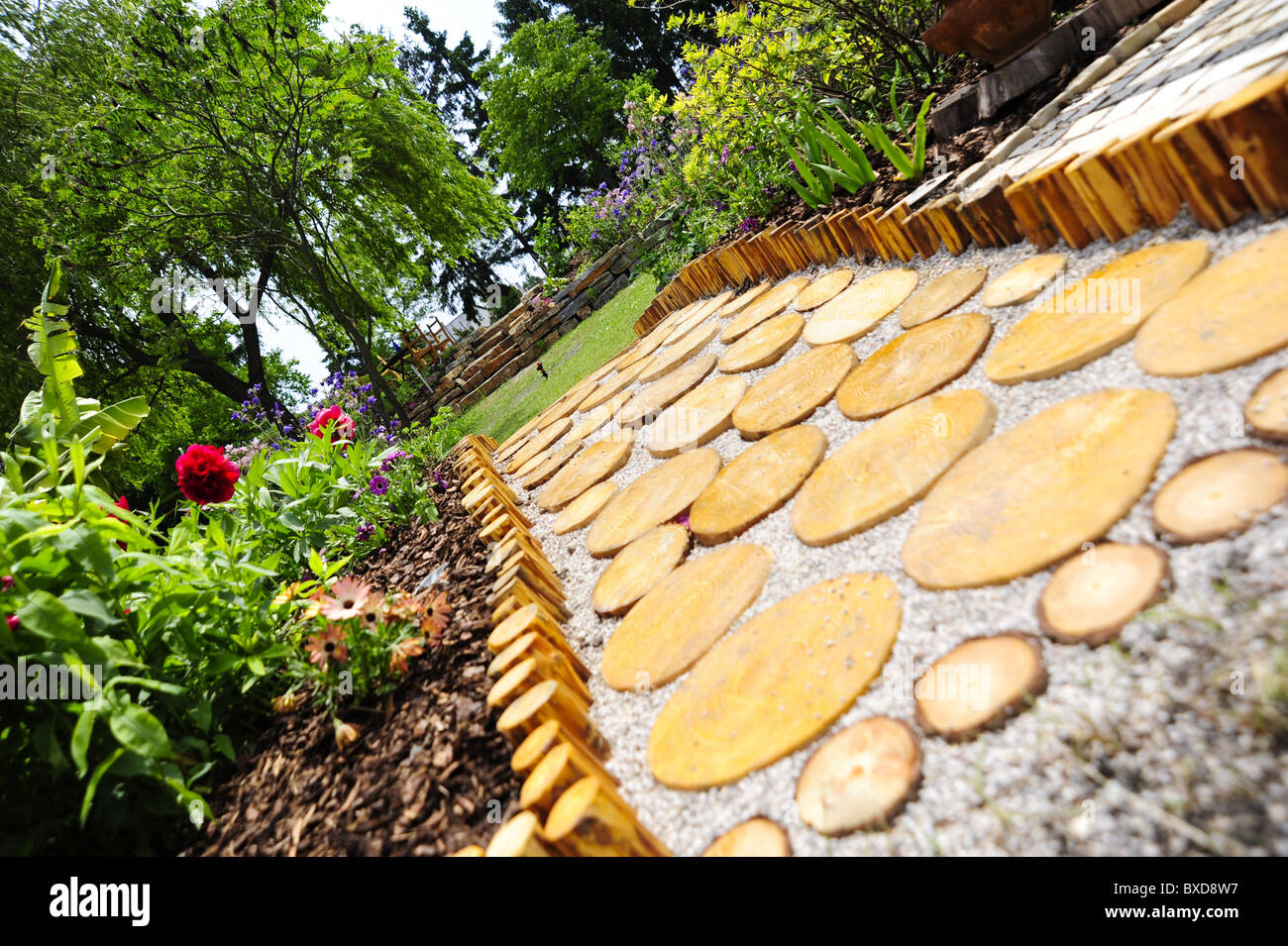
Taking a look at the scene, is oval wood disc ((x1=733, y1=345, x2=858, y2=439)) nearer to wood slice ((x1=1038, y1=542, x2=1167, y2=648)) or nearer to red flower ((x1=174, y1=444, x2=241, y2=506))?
wood slice ((x1=1038, y1=542, x2=1167, y2=648))

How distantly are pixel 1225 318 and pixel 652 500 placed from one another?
6.40ft

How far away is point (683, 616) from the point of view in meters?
2.02

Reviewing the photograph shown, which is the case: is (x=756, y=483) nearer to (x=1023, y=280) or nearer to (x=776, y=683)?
(x=776, y=683)

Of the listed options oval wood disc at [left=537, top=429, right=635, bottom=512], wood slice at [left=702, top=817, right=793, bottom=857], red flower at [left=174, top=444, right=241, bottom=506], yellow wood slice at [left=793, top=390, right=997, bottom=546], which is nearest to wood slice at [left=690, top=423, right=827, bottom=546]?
yellow wood slice at [left=793, top=390, right=997, bottom=546]

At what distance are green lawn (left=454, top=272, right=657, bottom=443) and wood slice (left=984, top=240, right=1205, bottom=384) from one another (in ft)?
15.0

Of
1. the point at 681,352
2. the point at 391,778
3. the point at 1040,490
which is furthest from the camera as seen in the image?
the point at 681,352

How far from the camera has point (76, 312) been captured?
1066 centimetres

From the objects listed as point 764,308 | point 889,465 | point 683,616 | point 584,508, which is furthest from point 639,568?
point 764,308

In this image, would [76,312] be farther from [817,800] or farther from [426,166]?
[817,800]

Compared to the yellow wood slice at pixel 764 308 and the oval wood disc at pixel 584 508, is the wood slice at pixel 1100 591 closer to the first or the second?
the oval wood disc at pixel 584 508

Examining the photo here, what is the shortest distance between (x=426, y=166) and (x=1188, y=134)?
1217 centimetres

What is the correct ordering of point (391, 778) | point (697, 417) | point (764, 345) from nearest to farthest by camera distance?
point (391, 778)
point (697, 417)
point (764, 345)

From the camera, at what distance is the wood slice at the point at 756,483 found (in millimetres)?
2254

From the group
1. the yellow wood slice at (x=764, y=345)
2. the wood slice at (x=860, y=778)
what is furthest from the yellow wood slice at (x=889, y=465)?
the yellow wood slice at (x=764, y=345)
